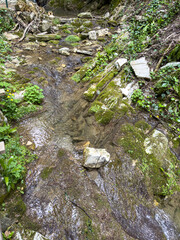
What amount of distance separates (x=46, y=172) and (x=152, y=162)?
2556 millimetres

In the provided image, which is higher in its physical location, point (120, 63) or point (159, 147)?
point (120, 63)

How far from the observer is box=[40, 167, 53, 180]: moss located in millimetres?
3090

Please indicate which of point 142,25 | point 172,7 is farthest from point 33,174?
point 172,7

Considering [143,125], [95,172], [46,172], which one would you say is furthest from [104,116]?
[46,172]

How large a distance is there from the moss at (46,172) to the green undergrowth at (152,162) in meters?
1.86

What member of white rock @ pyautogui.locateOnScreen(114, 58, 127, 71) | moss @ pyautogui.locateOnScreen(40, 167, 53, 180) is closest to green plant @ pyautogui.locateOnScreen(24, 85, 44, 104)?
moss @ pyautogui.locateOnScreen(40, 167, 53, 180)

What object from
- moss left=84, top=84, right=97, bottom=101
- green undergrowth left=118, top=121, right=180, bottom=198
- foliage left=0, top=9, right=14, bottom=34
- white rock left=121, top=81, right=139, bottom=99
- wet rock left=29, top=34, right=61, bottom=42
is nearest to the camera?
green undergrowth left=118, top=121, right=180, bottom=198

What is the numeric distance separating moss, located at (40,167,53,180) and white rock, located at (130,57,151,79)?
403cm

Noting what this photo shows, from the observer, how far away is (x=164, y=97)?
4066 millimetres

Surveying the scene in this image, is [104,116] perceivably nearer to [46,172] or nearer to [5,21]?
[46,172]

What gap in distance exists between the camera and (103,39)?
32.3 feet

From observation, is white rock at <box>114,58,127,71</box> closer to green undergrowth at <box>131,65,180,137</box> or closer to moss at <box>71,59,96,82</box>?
green undergrowth at <box>131,65,180,137</box>

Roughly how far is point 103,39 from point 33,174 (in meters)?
10.1

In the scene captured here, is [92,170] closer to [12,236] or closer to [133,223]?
[133,223]
